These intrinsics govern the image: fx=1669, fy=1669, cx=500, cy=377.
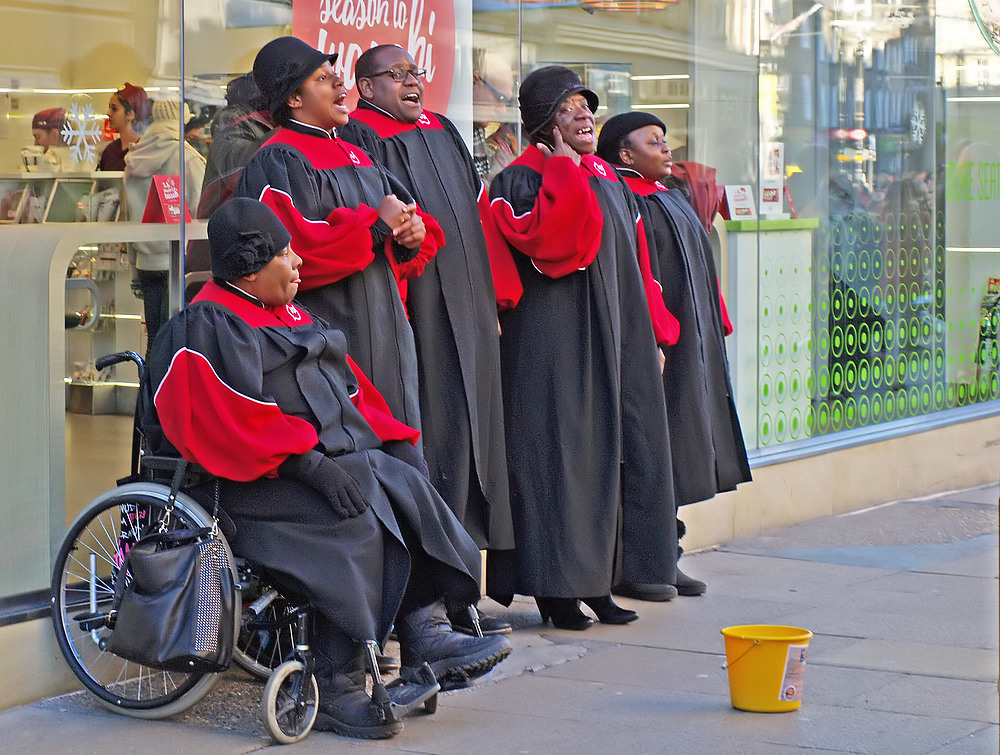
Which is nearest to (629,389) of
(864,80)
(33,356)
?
(33,356)

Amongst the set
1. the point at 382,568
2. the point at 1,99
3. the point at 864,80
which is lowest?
the point at 382,568

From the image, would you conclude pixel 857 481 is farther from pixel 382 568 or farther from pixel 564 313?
pixel 382 568

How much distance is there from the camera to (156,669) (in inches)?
195

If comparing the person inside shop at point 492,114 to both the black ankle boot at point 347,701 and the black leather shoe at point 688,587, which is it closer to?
the black leather shoe at point 688,587

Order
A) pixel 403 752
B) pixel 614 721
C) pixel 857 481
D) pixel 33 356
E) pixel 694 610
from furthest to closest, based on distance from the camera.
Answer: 1. pixel 857 481
2. pixel 694 610
3. pixel 33 356
4. pixel 614 721
5. pixel 403 752

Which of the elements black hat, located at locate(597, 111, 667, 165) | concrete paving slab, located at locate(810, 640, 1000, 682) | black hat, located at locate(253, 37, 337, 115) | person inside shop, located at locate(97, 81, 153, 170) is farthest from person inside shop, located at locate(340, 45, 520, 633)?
concrete paving slab, located at locate(810, 640, 1000, 682)

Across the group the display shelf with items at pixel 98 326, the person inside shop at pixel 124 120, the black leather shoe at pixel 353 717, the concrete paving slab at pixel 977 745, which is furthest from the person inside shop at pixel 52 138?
the concrete paving slab at pixel 977 745

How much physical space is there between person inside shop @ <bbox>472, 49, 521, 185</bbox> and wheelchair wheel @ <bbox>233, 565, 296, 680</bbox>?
2.67 m

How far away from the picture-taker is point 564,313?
6383 millimetres

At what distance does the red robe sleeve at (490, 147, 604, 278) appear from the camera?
6148 mm

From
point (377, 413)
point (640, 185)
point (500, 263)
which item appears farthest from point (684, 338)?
point (377, 413)

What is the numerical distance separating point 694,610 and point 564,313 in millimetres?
1376

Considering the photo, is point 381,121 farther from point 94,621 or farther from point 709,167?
point 709,167

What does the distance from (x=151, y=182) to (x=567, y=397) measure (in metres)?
1.74
